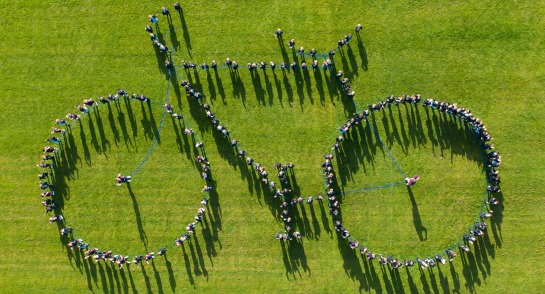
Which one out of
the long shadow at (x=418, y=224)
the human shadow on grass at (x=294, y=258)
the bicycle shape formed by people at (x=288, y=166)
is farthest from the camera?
the human shadow on grass at (x=294, y=258)

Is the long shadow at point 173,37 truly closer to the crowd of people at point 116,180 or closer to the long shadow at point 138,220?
the crowd of people at point 116,180

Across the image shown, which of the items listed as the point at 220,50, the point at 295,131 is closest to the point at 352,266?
the point at 295,131

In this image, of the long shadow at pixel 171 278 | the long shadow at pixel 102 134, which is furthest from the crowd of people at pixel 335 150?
the long shadow at pixel 171 278

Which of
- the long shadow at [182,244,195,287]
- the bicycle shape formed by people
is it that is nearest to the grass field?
the long shadow at [182,244,195,287]

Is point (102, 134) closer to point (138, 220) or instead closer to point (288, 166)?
point (138, 220)

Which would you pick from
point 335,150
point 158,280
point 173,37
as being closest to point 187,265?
point 158,280

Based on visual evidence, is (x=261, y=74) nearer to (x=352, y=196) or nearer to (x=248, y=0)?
(x=248, y=0)

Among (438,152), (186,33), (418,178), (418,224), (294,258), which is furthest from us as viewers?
(186,33)
